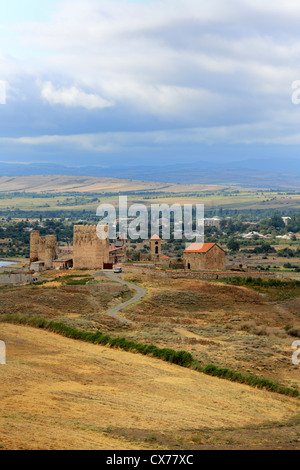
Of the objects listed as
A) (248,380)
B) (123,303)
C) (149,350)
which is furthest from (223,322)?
(248,380)

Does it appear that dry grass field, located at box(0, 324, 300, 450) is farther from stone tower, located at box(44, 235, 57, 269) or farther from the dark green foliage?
stone tower, located at box(44, 235, 57, 269)

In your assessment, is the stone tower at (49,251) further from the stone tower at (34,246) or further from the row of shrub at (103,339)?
the row of shrub at (103,339)

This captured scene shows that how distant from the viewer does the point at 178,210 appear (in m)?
184

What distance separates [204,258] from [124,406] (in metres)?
34.8

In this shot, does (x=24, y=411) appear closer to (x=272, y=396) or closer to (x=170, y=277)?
(x=272, y=396)

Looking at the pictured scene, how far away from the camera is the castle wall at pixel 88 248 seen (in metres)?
53.4

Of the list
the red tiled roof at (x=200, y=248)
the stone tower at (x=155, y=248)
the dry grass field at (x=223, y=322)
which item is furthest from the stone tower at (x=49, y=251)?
the red tiled roof at (x=200, y=248)

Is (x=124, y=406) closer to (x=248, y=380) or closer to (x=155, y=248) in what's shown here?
(x=248, y=380)

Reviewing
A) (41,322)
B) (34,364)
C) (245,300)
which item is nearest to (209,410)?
(34,364)

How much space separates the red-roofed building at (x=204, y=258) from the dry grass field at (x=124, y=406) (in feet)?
88.4

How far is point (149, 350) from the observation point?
1140 inches
